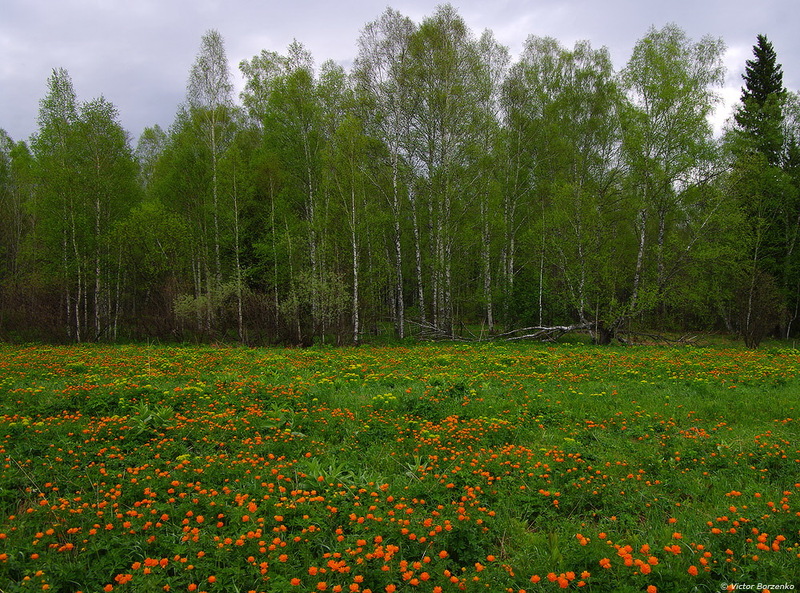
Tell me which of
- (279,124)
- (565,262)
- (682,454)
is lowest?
(682,454)

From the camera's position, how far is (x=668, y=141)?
18547mm

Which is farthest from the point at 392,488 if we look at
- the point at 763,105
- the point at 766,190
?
the point at 763,105

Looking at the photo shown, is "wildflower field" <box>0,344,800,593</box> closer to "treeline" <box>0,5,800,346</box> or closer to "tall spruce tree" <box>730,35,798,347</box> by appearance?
"treeline" <box>0,5,800,346</box>

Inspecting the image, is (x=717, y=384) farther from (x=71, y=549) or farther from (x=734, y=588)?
(x=71, y=549)

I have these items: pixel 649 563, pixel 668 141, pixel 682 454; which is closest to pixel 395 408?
pixel 682 454

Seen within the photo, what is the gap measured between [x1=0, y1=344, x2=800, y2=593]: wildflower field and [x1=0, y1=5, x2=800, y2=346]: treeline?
1209cm

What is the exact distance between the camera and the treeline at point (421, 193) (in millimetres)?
18969

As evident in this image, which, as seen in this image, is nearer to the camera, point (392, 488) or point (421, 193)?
point (392, 488)

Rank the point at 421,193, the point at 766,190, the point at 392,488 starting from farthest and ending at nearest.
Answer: the point at 766,190 < the point at 421,193 < the point at 392,488

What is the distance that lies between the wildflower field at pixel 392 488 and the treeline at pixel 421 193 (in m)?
12.1

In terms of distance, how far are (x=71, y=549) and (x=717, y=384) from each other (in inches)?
434

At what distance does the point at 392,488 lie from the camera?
4254 mm

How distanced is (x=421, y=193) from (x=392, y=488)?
19.0 m

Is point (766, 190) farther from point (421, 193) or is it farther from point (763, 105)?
point (421, 193)
